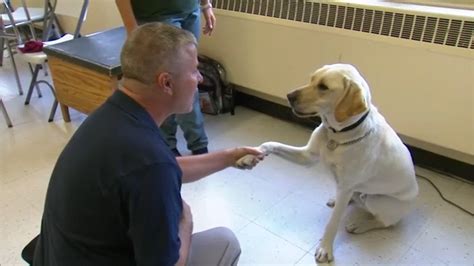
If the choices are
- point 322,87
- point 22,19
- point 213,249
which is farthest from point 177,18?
point 22,19

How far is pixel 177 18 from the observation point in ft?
6.48

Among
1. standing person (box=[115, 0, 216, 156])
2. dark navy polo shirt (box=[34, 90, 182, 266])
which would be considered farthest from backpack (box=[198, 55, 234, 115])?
dark navy polo shirt (box=[34, 90, 182, 266])

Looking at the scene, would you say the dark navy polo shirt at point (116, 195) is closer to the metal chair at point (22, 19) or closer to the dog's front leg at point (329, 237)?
the dog's front leg at point (329, 237)

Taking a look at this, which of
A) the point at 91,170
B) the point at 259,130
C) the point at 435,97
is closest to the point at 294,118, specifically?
the point at 259,130

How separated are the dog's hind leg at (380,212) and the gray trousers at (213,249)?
0.78 meters

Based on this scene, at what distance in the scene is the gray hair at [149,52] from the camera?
33.7 inches

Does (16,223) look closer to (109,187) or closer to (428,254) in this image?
(109,187)

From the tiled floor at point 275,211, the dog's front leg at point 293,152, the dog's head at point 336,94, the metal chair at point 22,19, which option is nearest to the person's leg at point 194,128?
the tiled floor at point 275,211

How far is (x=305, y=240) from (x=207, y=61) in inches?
55.2

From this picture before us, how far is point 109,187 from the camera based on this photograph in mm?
794

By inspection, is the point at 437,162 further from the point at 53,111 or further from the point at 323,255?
the point at 53,111

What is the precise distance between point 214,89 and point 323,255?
141 centimetres

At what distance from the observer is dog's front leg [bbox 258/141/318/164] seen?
1.65m

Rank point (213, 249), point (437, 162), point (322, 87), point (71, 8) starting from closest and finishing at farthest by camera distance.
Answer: point (213, 249) < point (322, 87) < point (437, 162) < point (71, 8)
